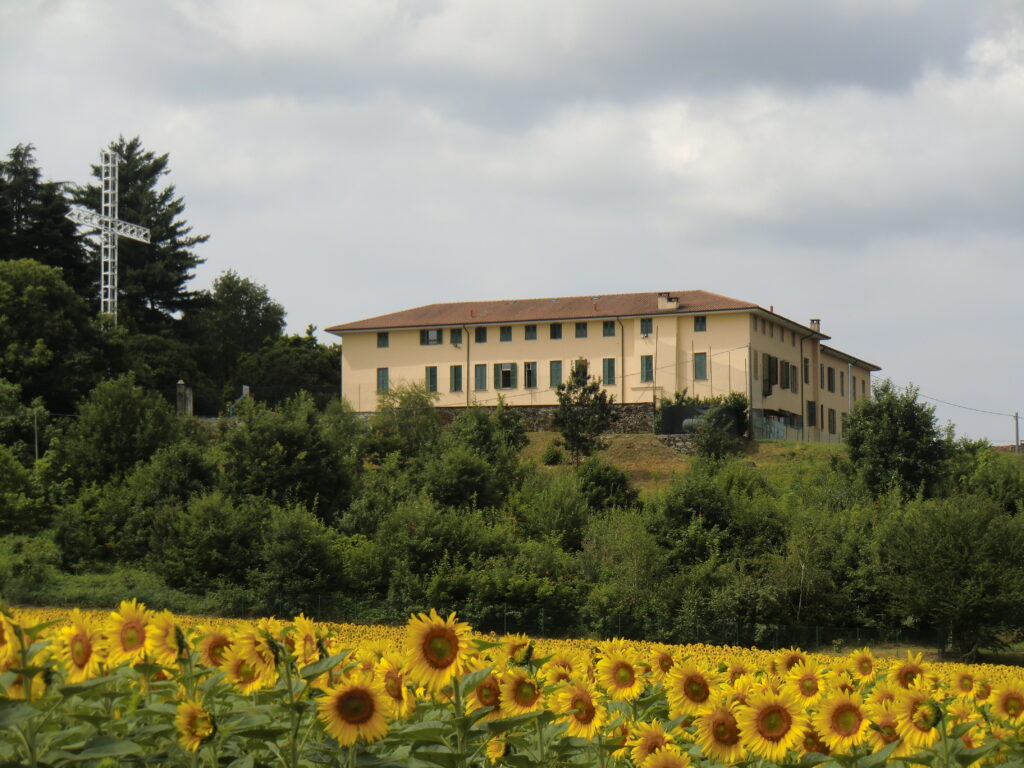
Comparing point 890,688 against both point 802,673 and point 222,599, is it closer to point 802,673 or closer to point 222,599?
point 802,673

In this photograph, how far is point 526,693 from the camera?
4.59 meters

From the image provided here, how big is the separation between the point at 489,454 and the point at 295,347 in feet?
124

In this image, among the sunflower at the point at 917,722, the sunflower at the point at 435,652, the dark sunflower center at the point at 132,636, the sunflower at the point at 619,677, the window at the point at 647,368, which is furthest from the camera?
the window at the point at 647,368

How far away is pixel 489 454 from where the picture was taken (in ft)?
195

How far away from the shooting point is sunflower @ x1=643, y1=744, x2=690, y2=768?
15.2 feet

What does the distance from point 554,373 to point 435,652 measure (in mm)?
71695

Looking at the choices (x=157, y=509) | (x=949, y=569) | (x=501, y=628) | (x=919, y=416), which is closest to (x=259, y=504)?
(x=157, y=509)

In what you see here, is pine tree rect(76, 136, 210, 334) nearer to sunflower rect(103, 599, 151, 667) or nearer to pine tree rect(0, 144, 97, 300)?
pine tree rect(0, 144, 97, 300)

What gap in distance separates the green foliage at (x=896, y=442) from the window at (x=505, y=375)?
925 inches

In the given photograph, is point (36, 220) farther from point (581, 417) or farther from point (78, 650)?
point (78, 650)

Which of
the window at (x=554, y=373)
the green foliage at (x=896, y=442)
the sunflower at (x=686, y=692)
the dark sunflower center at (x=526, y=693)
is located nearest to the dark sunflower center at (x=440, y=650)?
the dark sunflower center at (x=526, y=693)

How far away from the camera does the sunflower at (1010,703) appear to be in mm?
5453

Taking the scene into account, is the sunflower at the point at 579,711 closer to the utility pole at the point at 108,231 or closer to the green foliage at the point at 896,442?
the green foliage at the point at 896,442

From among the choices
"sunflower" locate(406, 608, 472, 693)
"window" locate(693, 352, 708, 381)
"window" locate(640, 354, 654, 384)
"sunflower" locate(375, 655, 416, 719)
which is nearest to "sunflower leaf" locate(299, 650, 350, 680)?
"sunflower" locate(406, 608, 472, 693)
